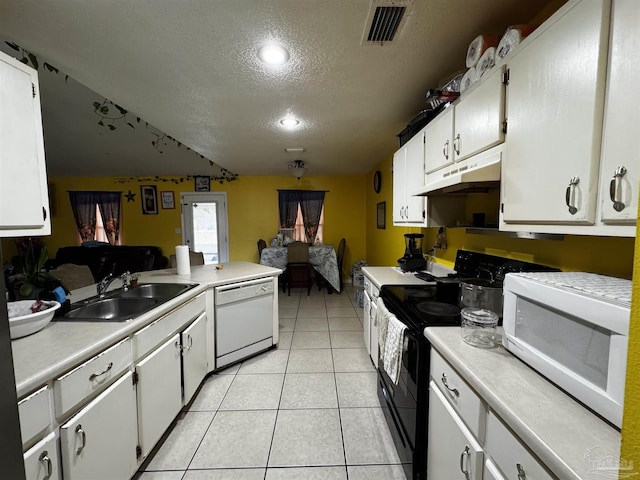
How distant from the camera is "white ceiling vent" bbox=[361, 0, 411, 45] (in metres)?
1.15

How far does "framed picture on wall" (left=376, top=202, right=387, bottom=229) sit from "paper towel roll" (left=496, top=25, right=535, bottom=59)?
2.92 metres

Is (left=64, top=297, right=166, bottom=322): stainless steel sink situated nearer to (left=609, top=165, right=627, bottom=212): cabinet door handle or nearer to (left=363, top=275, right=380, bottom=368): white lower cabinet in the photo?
(left=363, top=275, right=380, bottom=368): white lower cabinet

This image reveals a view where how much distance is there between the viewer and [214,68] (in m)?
1.64

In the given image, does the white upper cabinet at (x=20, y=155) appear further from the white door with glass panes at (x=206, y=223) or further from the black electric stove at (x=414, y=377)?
the white door with glass panes at (x=206, y=223)

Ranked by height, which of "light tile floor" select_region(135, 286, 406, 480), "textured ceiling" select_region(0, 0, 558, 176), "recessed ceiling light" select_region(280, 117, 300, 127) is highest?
"recessed ceiling light" select_region(280, 117, 300, 127)

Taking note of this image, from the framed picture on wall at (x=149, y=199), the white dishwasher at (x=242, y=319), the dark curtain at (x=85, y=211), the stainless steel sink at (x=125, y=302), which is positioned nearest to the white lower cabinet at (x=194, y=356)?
the white dishwasher at (x=242, y=319)

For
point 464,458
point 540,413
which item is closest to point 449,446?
point 464,458

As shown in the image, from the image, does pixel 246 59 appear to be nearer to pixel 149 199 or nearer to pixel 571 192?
→ pixel 571 192

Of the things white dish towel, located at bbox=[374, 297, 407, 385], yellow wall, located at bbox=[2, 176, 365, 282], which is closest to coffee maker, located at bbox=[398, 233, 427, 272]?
white dish towel, located at bbox=[374, 297, 407, 385]

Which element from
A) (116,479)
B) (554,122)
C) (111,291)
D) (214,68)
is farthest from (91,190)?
(554,122)

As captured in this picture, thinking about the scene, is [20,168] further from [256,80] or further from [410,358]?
[410,358]

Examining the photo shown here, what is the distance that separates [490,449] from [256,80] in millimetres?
2195

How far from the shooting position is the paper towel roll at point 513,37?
42.1 inches

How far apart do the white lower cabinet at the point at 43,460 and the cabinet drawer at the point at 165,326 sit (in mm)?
446
